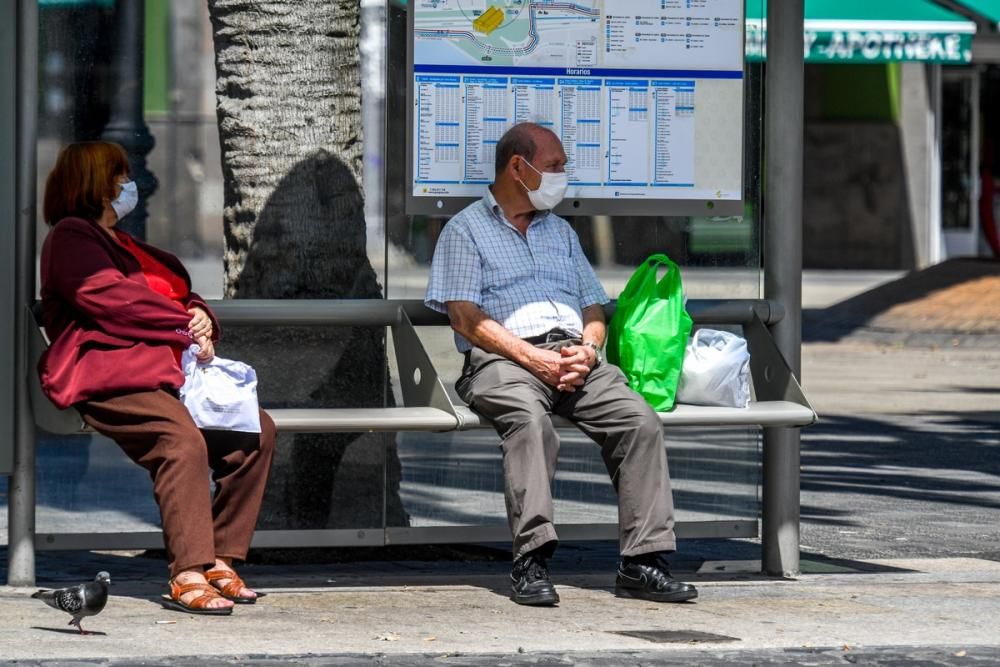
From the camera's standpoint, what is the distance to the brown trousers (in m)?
5.48

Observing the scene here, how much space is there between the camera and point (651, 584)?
579cm

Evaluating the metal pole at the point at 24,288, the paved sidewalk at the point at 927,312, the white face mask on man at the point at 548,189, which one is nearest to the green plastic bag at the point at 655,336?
the white face mask on man at the point at 548,189

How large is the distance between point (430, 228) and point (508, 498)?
1.07 m

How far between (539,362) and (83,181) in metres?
1.42

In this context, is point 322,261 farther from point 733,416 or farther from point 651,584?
point 651,584

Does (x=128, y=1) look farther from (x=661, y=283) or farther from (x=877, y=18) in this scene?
(x=877, y=18)

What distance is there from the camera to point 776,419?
6023 mm

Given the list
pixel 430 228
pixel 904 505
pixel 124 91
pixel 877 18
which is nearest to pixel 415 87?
pixel 430 228

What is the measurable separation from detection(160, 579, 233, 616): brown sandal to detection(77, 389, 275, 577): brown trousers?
2.0 inches

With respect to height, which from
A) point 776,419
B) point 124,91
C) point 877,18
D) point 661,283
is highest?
point 877,18

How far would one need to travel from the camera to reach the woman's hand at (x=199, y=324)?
567cm

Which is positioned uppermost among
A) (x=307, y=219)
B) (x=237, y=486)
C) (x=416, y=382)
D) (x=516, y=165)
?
(x=516, y=165)

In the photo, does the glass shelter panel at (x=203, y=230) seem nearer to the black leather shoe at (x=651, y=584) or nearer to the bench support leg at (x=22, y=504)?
the bench support leg at (x=22, y=504)

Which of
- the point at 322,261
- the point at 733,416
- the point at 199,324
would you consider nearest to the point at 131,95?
the point at 322,261
